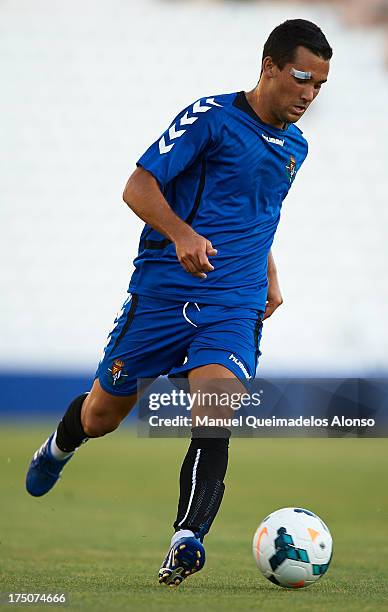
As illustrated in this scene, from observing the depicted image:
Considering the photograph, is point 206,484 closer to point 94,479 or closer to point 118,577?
point 118,577

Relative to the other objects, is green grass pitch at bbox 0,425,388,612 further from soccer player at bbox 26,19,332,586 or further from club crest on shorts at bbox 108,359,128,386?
club crest on shorts at bbox 108,359,128,386

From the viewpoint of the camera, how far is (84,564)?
561 cm

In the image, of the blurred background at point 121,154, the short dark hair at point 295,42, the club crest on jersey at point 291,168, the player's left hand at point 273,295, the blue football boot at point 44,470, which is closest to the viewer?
the short dark hair at point 295,42

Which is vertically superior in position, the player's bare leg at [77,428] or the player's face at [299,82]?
the player's face at [299,82]

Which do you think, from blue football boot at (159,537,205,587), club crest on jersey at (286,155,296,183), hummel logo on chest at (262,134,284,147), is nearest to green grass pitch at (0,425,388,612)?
blue football boot at (159,537,205,587)


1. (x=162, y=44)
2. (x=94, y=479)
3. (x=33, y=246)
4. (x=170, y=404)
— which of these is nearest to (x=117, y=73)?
(x=162, y=44)

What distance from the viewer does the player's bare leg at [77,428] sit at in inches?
220

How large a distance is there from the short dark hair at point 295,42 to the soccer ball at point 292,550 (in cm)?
182

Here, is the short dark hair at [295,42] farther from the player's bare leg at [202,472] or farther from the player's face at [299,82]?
the player's bare leg at [202,472]

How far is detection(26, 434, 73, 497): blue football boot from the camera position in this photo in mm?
6348

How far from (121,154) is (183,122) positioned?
12067 mm

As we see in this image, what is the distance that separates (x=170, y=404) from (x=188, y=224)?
1.57 meters

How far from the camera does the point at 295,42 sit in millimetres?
4953

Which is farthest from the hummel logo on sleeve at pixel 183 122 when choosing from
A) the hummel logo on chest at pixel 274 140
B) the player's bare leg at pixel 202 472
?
the player's bare leg at pixel 202 472
